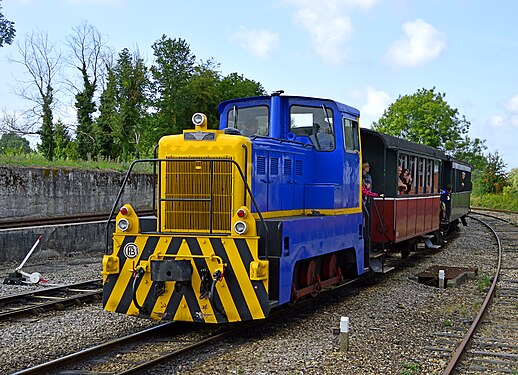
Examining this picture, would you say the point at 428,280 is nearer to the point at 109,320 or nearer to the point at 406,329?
the point at 406,329

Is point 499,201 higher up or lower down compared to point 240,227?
lower down

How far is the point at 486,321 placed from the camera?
8.32 meters

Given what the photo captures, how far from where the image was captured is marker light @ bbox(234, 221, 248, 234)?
6.50 m

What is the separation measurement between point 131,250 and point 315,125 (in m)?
3.35

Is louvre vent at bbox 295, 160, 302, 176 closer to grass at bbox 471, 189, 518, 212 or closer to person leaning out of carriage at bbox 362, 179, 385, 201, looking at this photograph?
person leaning out of carriage at bbox 362, 179, 385, 201

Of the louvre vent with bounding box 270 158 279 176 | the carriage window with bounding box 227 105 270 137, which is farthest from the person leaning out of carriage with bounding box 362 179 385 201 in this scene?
the louvre vent with bounding box 270 158 279 176

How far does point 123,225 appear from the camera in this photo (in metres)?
6.82

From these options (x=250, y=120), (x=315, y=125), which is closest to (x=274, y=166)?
(x=250, y=120)

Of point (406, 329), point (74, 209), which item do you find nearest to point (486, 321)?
point (406, 329)

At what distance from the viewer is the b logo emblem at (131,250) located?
6742 mm

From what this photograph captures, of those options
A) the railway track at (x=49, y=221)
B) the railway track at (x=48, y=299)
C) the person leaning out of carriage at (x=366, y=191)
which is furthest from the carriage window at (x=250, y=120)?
the railway track at (x=49, y=221)

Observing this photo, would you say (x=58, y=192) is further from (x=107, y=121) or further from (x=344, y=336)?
(x=107, y=121)

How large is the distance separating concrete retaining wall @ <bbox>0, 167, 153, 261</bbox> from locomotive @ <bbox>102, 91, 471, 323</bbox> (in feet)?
21.3

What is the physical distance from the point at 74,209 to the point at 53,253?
425 centimetres
